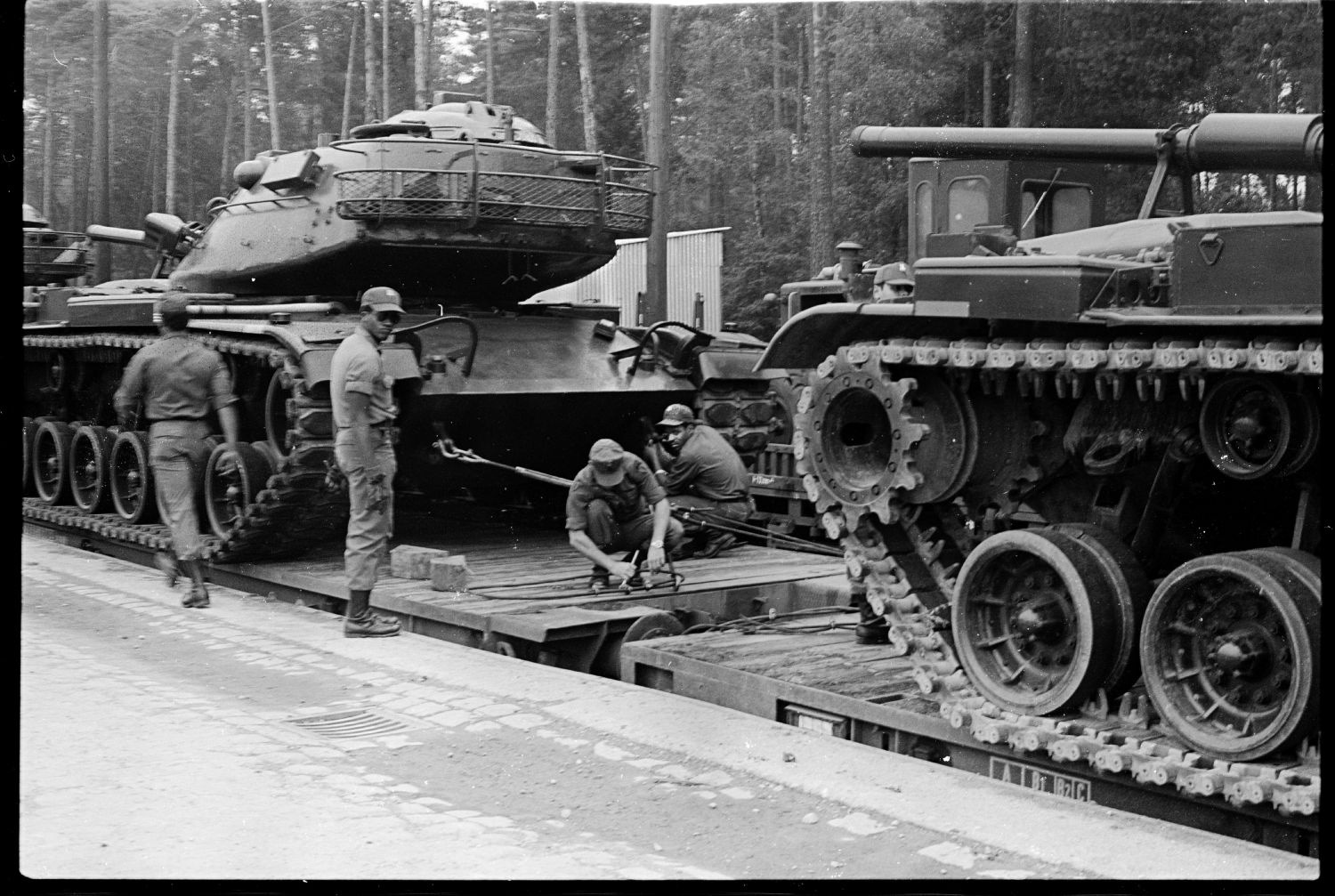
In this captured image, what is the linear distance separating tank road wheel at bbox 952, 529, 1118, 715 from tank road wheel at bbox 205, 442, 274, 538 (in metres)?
5.54

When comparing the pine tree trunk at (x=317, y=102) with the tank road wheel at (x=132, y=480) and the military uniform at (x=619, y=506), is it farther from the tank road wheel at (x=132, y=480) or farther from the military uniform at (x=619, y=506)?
the military uniform at (x=619, y=506)

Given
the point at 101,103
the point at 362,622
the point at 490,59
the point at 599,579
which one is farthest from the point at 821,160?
the point at 362,622

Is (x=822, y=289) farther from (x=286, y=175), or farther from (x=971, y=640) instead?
(x=971, y=640)

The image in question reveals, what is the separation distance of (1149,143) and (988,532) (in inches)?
68.3

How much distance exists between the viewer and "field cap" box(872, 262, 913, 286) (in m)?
6.56

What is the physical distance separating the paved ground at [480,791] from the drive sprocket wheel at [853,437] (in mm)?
1002

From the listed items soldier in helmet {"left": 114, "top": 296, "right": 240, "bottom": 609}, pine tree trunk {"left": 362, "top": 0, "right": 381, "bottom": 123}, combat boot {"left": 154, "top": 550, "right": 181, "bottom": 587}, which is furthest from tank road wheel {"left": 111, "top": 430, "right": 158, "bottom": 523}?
pine tree trunk {"left": 362, "top": 0, "right": 381, "bottom": 123}

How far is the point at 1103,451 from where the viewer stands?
18.9ft

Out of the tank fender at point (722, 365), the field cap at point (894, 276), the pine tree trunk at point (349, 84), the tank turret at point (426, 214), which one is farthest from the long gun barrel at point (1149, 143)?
the pine tree trunk at point (349, 84)

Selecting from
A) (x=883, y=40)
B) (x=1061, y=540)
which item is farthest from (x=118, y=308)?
(x=883, y=40)

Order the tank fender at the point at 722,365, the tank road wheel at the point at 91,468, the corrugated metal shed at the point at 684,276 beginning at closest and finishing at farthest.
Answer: the tank fender at the point at 722,365 → the tank road wheel at the point at 91,468 → the corrugated metal shed at the point at 684,276

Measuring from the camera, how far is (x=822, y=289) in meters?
14.3

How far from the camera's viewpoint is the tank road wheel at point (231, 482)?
9.82 meters

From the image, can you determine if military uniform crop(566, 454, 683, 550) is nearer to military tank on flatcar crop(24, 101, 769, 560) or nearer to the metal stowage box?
military tank on flatcar crop(24, 101, 769, 560)
